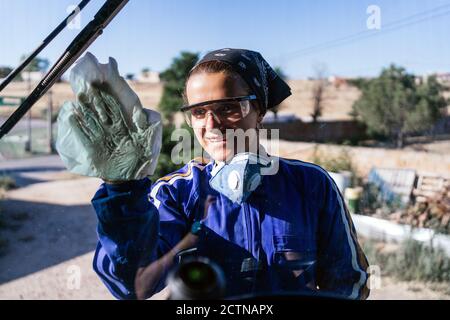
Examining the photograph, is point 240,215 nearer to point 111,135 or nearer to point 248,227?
point 248,227

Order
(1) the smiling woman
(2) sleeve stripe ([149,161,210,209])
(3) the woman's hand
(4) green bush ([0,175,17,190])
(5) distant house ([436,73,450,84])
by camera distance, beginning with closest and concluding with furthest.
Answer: (3) the woman's hand, (1) the smiling woman, (2) sleeve stripe ([149,161,210,209]), (5) distant house ([436,73,450,84]), (4) green bush ([0,175,17,190])

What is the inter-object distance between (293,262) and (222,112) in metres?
0.37

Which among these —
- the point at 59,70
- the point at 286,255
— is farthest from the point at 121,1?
the point at 286,255

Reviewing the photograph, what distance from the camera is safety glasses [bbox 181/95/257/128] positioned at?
95cm

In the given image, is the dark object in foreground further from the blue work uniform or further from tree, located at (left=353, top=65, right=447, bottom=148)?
tree, located at (left=353, top=65, right=447, bottom=148)

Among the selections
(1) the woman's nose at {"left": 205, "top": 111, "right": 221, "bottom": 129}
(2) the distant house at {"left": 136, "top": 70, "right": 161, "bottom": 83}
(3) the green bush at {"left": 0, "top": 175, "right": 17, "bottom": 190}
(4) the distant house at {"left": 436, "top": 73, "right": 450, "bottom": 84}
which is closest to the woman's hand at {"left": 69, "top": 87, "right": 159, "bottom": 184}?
(1) the woman's nose at {"left": 205, "top": 111, "right": 221, "bottom": 129}

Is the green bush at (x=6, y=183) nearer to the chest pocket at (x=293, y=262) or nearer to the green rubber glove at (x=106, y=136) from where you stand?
the chest pocket at (x=293, y=262)

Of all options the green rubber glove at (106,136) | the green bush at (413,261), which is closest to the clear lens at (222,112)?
the green rubber glove at (106,136)

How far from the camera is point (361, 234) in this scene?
506 cm

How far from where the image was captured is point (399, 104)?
17438mm

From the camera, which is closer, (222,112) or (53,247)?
(222,112)

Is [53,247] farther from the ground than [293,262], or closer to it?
closer to it

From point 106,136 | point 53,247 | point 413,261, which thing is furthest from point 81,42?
point 53,247

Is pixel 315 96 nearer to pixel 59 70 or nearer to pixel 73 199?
pixel 59 70
